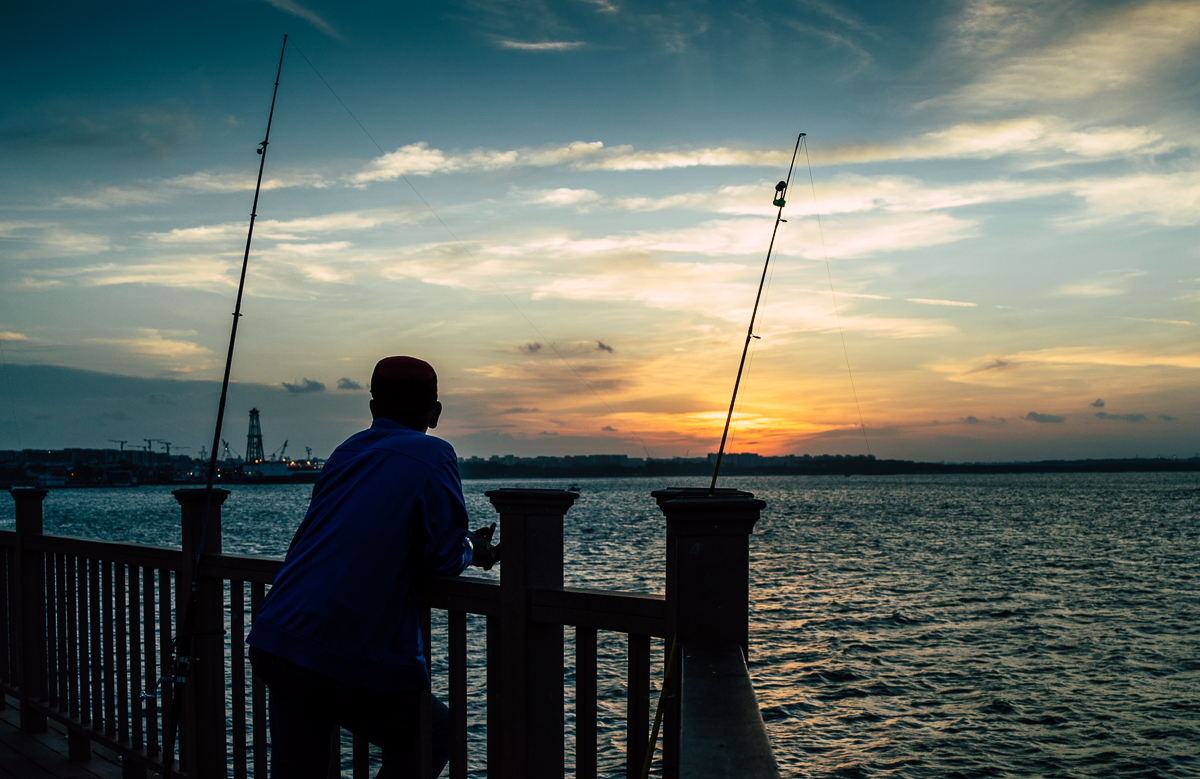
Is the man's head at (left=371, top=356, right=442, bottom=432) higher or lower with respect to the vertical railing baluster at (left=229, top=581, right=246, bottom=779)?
higher

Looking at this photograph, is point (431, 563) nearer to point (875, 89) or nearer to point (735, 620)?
point (735, 620)

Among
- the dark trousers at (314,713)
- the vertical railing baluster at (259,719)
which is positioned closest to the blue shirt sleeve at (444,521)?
the dark trousers at (314,713)

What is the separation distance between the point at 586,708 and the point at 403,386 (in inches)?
38.8

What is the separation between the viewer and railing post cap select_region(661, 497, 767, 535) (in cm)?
160

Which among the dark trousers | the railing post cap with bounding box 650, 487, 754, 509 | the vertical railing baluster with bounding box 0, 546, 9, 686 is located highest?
the railing post cap with bounding box 650, 487, 754, 509

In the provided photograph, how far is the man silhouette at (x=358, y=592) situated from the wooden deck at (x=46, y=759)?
2.73 metres

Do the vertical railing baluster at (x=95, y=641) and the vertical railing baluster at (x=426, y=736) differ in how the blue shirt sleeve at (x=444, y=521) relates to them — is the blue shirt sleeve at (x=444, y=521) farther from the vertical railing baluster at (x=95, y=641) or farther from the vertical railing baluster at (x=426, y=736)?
the vertical railing baluster at (x=95, y=641)

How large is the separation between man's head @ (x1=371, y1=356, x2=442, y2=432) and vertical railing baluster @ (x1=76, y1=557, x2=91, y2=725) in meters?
2.68

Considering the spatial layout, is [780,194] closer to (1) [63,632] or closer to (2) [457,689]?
(2) [457,689]

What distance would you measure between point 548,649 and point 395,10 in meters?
10.5

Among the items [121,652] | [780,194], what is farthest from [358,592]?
[780,194]

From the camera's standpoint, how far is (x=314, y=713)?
1.90 m

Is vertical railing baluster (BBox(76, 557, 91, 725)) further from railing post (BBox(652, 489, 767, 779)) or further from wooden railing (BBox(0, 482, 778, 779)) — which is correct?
railing post (BBox(652, 489, 767, 779))

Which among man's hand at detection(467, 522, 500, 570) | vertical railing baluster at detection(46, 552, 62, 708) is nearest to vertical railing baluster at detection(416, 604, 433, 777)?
→ man's hand at detection(467, 522, 500, 570)
